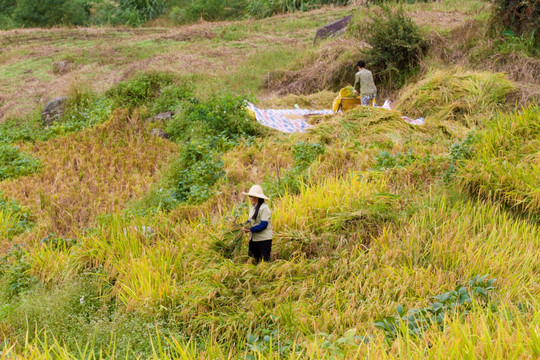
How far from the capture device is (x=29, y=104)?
11.9 meters

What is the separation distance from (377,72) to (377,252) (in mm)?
7764

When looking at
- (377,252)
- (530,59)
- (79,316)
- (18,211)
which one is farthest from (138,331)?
(530,59)

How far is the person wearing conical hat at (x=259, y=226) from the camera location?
4.61m

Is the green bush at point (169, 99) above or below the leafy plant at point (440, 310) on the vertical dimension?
below

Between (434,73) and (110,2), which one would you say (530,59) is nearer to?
(434,73)

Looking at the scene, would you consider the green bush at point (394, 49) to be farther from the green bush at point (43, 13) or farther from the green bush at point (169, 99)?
the green bush at point (43, 13)

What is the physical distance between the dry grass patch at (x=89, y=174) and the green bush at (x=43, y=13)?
21430 millimetres

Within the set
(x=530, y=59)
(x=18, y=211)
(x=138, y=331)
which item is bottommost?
(x=18, y=211)

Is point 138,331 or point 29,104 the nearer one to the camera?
point 138,331

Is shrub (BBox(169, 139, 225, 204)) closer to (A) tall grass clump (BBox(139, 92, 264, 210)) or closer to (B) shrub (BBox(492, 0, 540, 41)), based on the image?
(A) tall grass clump (BBox(139, 92, 264, 210))

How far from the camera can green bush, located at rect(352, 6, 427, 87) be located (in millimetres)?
11297

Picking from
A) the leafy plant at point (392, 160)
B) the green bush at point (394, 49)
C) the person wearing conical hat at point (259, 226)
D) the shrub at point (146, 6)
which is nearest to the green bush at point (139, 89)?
the green bush at point (394, 49)

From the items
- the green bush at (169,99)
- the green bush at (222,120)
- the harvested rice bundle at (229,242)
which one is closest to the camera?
the harvested rice bundle at (229,242)

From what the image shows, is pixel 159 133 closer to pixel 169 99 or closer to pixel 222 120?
pixel 169 99
